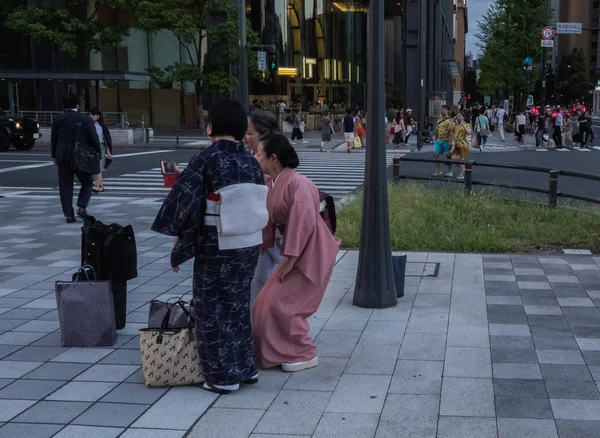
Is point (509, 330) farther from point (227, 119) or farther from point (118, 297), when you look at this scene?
point (118, 297)

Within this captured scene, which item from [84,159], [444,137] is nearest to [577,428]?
[84,159]

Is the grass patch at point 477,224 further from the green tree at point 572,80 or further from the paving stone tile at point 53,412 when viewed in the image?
the green tree at point 572,80

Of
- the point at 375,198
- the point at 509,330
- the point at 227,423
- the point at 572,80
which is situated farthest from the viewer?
the point at 572,80

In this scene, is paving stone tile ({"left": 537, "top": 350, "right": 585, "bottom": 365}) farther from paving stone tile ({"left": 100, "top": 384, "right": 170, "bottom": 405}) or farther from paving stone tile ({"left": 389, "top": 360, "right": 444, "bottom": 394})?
paving stone tile ({"left": 100, "top": 384, "right": 170, "bottom": 405})

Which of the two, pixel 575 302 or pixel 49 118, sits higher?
pixel 49 118

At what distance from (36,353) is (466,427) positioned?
11.1 feet

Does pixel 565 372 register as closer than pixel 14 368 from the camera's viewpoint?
Yes

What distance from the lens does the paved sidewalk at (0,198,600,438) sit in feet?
14.7

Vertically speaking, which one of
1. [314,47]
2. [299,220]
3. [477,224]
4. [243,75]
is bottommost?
[477,224]

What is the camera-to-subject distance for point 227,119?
4797 millimetres

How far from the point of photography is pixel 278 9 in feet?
160

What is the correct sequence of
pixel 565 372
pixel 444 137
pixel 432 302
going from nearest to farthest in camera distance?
1. pixel 565 372
2. pixel 432 302
3. pixel 444 137

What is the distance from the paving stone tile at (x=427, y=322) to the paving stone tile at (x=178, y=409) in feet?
7.16

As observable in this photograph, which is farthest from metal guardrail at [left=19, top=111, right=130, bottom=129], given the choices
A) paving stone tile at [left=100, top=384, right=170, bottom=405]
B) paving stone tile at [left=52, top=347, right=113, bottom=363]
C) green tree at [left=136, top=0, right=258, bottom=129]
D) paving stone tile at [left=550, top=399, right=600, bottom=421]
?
paving stone tile at [left=550, top=399, right=600, bottom=421]
